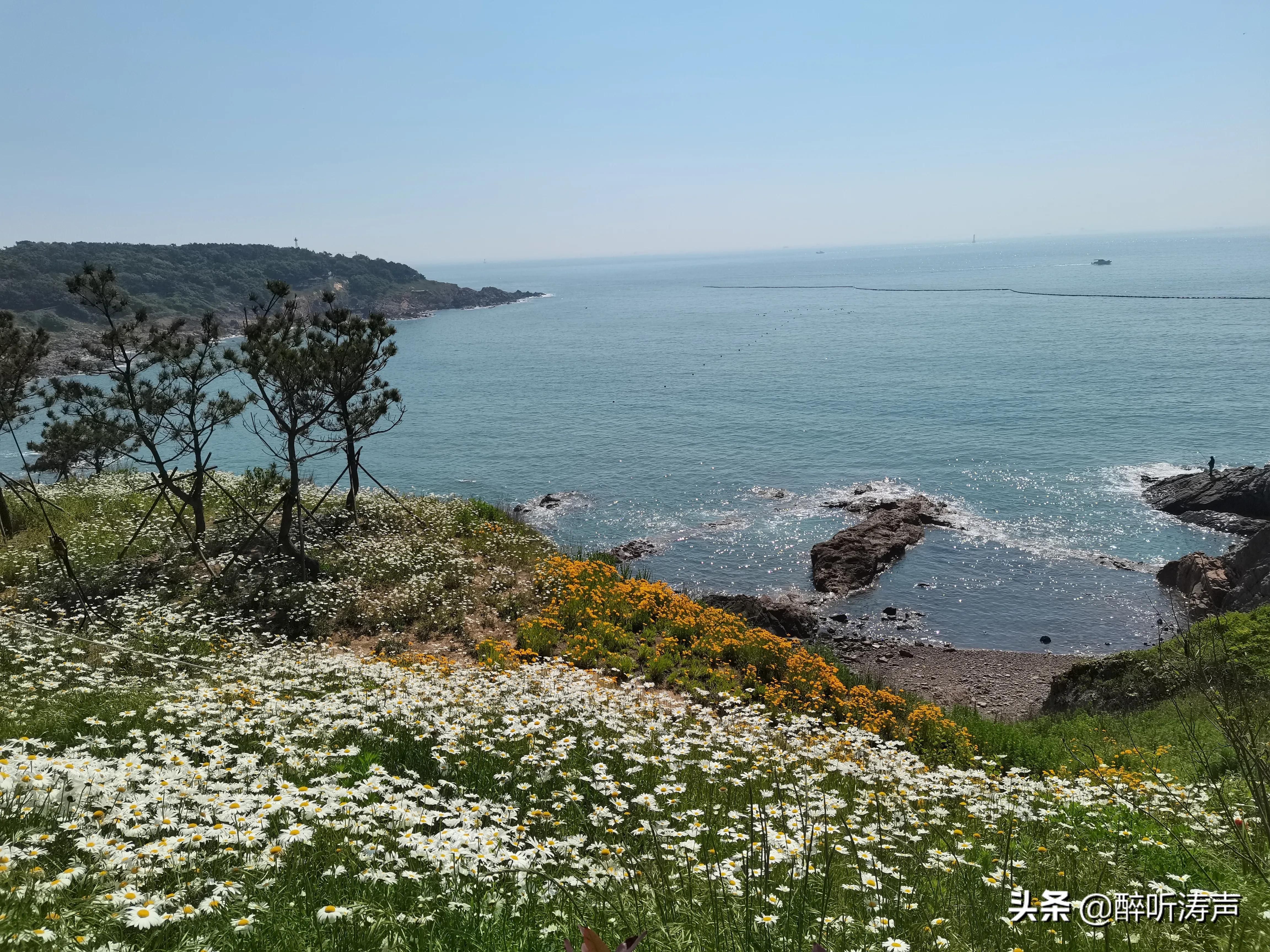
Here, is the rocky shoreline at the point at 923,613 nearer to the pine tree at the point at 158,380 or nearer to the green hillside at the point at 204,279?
the pine tree at the point at 158,380

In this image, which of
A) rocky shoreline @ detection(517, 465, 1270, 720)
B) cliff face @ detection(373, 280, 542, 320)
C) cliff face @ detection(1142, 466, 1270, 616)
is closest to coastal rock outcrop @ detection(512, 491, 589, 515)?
rocky shoreline @ detection(517, 465, 1270, 720)

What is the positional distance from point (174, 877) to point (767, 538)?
3052 cm

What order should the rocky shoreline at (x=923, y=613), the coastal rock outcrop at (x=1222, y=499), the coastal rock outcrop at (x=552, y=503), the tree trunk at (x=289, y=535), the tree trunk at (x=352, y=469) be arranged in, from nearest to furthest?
the tree trunk at (x=289, y=535), the rocky shoreline at (x=923, y=613), the tree trunk at (x=352, y=469), the coastal rock outcrop at (x=1222, y=499), the coastal rock outcrop at (x=552, y=503)

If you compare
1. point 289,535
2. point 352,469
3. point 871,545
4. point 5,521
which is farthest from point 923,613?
point 5,521

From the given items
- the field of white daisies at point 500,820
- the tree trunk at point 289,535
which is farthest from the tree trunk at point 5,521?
the field of white daisies at point 500,820

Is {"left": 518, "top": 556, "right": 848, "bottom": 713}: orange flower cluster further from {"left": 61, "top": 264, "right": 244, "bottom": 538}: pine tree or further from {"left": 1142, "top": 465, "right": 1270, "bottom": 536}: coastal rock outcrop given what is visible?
{"left": 1142, "top": 465, "right": 1270, "bottom": 536}: coastal rock outcrop

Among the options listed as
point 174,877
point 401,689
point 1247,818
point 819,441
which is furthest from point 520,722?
point 819,441

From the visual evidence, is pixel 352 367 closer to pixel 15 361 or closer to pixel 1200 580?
pixel 15 361

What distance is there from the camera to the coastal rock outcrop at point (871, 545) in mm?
29203

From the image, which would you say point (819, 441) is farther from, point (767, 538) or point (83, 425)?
→ point (83, 425)

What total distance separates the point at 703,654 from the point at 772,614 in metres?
9.13

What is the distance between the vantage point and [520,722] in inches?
312

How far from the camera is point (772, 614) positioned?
78.1 feet

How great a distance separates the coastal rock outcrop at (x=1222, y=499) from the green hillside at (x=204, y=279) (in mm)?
77455
